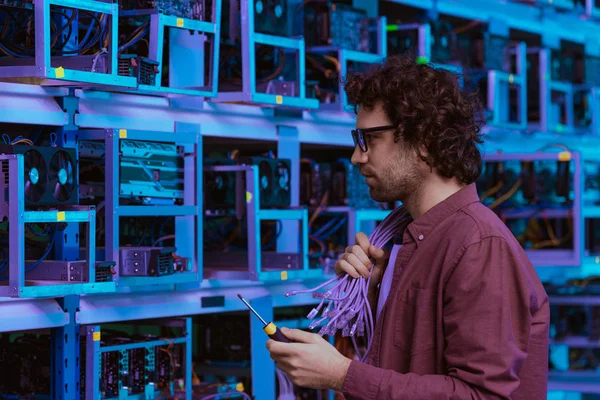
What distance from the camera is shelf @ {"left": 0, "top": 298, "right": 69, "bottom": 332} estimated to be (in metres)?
3.50

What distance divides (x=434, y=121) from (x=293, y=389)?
8.20ft

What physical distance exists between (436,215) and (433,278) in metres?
0.16

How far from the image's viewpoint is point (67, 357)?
3.70m

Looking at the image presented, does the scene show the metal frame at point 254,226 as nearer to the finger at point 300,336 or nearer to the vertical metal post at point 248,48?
the vertical metal post at point 248,48

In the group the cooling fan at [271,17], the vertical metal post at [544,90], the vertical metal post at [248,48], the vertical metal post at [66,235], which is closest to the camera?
the vertical metal post at [66,235]

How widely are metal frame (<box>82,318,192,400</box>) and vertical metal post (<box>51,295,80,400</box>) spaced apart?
48 mm

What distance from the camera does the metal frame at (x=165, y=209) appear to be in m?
3.64

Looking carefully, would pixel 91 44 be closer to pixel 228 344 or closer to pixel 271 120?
pixel 271 120

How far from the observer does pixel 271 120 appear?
4578 millimetres

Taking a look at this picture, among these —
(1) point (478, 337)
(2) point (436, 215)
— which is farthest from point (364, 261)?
(1) point (478, 337)

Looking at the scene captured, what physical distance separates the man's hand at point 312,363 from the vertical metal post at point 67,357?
5.13ft

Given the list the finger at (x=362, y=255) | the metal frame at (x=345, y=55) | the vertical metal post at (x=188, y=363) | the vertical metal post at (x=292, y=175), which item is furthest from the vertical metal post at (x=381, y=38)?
the finger at (x=362, y=255)

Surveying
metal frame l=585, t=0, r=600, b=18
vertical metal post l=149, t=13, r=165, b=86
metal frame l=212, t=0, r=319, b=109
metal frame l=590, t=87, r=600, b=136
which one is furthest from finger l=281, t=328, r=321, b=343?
metal frame l=585, t=0, r=600, b=18

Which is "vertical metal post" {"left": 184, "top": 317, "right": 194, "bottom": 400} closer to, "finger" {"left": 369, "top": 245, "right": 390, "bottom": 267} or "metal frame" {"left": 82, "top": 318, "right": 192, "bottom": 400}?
"metal frame" {"left": 82, "top": 318, "right": 192, "bottom": 400}
